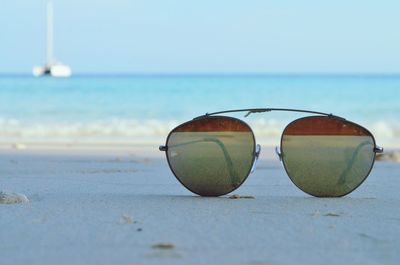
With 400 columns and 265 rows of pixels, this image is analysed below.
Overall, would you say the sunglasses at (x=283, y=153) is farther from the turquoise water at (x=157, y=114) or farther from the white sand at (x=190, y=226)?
the turquoise water at (x=157, y=114)

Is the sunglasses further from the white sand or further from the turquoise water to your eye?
the turquoise water

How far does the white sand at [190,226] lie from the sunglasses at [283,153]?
0.35 feet

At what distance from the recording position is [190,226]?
3.26 metres

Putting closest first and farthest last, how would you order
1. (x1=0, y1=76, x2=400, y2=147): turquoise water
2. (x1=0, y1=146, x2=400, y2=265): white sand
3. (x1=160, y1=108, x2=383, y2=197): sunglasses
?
(x1=0, y1=146, x2=400, y2=265): white sand → (x1=160, y1=108, x2=383, y2=197): sunglasses → (x1=0, y1=76, x2=400, y2=147): turquoise water

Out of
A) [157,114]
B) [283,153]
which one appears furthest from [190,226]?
[157,114]

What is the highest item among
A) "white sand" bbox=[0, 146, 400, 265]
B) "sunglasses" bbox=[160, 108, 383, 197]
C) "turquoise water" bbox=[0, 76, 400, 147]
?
"sunglasses" bbox=[160, 108, 383, 197]

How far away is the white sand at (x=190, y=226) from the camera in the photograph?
2.76 m

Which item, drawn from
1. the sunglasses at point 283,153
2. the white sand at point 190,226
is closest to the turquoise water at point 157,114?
the white sand at point 190,226

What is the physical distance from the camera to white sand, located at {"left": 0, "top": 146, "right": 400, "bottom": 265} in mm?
2758

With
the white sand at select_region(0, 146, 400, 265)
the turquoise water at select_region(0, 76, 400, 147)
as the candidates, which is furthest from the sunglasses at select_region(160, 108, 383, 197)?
the turquoise water at select_region(0, 76, 400, 147)

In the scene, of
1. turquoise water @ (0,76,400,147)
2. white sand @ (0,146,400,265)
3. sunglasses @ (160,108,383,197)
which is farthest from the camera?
turquoise water @ (0,76,400,147)

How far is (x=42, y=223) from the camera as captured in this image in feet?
10.8

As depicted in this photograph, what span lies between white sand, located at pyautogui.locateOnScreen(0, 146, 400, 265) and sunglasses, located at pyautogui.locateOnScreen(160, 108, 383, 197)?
108mm

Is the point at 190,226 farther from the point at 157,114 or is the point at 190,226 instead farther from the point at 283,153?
the point at 157,114
